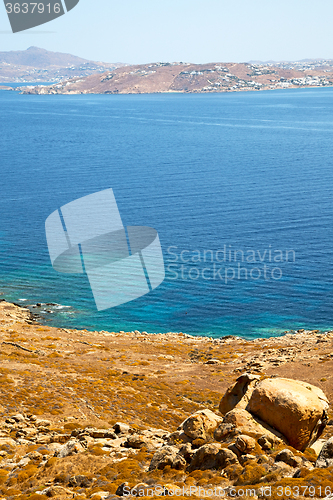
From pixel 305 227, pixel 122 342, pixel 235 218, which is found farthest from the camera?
pixel 235 218

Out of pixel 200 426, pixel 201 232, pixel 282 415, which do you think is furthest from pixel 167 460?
pixel 201 232

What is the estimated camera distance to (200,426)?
25547 mm

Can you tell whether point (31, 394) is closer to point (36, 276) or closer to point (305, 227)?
point (36, 276)

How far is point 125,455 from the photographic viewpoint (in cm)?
2525

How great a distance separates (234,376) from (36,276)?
141 feet

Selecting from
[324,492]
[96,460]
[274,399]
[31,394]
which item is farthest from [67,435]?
[324,492]

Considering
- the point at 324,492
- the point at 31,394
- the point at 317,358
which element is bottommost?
the point at 317,358

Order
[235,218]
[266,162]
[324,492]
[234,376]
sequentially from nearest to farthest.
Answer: [324,492] < [234,376] < [235,218] < [266,162]

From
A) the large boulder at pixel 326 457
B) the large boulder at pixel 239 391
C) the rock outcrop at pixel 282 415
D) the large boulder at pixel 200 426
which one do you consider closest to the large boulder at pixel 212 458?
the rock outcrop at pixel 282 415

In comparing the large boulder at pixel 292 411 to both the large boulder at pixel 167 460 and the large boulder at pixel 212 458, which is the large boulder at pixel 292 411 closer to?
the large boulder at pixel 212 458

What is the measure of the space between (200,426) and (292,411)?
5048 mm

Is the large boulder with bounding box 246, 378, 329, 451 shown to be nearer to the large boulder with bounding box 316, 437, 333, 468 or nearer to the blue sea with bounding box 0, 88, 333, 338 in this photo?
the large boulder with bounding box 316, 437, 333, 468

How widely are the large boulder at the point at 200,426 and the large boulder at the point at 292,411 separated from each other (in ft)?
7.81

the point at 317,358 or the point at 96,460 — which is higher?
the point at 96,460
